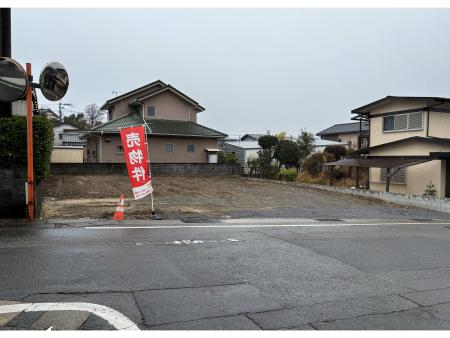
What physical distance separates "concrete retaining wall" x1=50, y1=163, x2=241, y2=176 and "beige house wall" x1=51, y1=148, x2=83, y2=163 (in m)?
10.1

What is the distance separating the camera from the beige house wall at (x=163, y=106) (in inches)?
1286

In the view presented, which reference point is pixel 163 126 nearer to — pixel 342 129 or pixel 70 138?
pixel 342 129

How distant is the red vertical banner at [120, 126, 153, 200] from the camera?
10.6 metres

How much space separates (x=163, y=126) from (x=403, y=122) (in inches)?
692

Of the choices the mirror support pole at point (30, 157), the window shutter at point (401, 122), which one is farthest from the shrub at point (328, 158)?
the mirror support pole at point (30, 157)

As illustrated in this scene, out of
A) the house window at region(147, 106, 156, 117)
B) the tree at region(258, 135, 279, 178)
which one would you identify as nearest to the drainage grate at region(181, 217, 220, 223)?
the tree at region(258, 135, 279, 178)

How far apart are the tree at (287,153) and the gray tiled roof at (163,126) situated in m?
5.12

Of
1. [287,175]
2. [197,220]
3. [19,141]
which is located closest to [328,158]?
[287,175]

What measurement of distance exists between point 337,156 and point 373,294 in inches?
983

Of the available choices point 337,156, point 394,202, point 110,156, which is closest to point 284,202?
point 394,202

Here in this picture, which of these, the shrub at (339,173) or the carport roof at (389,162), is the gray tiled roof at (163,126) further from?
the carport roof at (389,162)

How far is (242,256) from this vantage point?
6527 millimetres

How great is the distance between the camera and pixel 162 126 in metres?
31.6

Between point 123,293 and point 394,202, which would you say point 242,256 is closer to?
point 123,293
